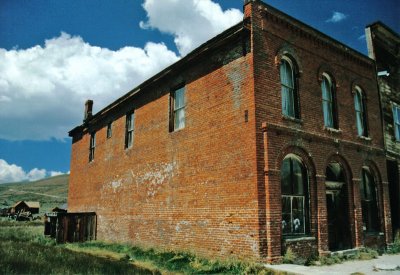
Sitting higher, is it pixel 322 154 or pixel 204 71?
pixel 204 71

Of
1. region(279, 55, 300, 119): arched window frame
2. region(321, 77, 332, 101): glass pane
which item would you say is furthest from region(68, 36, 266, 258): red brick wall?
region(321, 77, 332, 101): glass pane

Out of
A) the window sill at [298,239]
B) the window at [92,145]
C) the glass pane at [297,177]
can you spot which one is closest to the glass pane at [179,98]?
the glass pane at [297,177]

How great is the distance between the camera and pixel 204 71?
12.6 metres

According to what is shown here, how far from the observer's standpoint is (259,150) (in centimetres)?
1007

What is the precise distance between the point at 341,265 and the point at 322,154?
11.8 ft

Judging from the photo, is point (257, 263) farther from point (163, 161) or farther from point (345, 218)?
point (163, 161)

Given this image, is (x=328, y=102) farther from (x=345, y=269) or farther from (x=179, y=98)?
(x=345, y=269)

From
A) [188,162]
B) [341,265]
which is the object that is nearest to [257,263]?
[341,265]

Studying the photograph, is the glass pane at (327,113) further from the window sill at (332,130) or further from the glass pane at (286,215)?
the glass pane at (286,215)

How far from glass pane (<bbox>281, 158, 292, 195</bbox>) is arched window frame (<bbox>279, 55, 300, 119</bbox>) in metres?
1.65

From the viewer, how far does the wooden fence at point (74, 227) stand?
1780cm

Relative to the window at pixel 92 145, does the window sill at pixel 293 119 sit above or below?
below

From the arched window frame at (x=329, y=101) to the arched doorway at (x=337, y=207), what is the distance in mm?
1614

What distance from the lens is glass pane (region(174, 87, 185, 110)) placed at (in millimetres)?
13770
